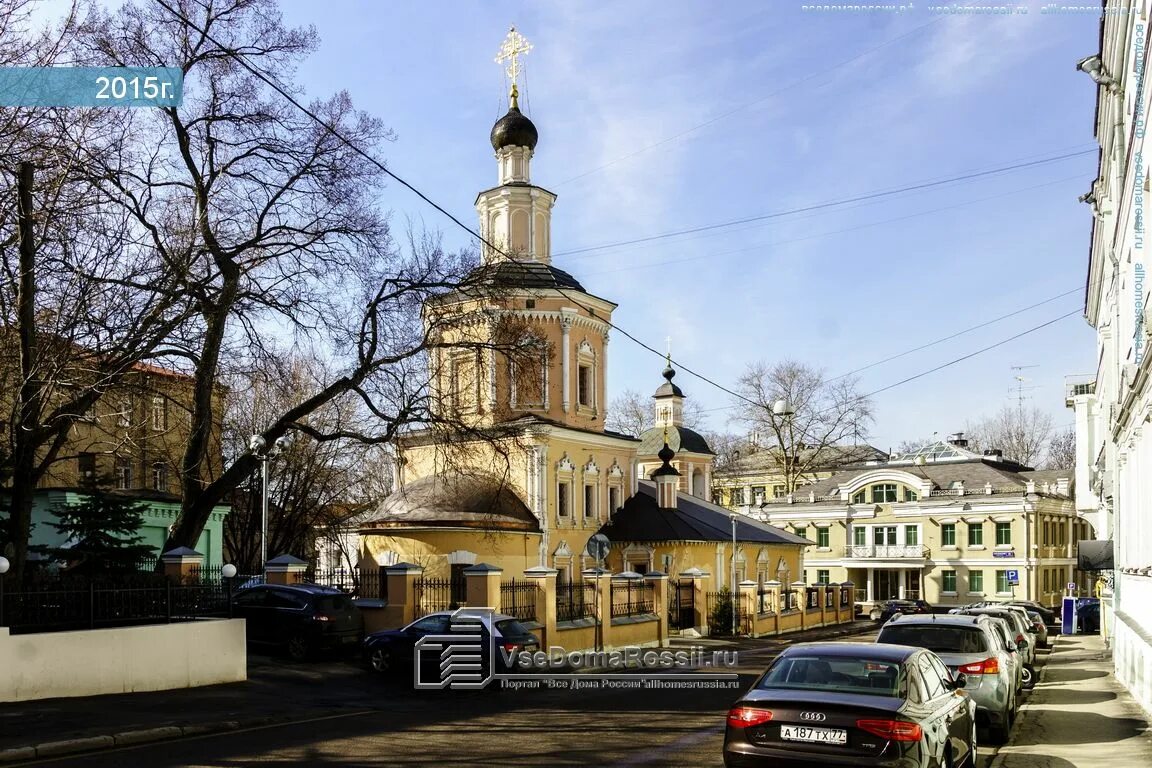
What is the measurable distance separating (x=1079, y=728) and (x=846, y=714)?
26.0ft

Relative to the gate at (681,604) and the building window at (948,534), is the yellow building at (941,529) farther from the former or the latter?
the gate at (681,604)

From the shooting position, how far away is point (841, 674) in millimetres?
9523

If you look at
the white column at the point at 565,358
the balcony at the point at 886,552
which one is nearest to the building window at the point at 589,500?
the white column at the point at 565,358

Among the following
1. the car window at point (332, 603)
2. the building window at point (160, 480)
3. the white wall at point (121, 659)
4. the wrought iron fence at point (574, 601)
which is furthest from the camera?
the building window at point (160, 480)

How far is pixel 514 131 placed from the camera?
4125 cm

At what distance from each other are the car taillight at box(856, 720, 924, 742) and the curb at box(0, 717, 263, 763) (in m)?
8.57

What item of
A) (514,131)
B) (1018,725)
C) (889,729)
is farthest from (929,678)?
(514,131)

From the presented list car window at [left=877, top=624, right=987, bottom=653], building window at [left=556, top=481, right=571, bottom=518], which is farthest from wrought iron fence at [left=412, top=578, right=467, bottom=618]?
building window at [left=556, top=481, right=571, bottom=518]

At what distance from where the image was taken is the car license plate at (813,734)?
866 cm

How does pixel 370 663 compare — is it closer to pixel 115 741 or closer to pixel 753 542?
pixel 115 741

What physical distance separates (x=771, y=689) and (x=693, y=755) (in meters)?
3.30

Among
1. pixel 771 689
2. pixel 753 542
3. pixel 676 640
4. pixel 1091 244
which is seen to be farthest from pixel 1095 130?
pixel 753 542

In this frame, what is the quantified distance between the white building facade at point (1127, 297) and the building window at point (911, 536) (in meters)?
36.1

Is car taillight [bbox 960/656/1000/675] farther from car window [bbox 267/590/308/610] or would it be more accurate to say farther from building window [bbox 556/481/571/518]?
building window [bbox 556/481/571/518]
